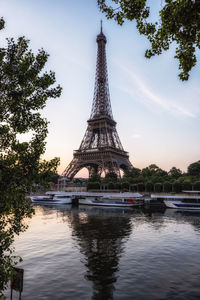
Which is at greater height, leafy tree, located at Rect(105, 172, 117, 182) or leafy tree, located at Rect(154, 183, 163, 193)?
leafy tree, located at Rect(105, 172, 117, 182)

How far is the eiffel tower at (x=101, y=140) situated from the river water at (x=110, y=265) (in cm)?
6998

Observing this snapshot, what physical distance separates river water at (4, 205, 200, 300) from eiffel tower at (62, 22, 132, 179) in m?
70.0

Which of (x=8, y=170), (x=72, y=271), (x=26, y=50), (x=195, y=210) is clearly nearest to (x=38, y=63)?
(x=26, y=50)

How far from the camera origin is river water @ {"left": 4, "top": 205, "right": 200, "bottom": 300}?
12.4m

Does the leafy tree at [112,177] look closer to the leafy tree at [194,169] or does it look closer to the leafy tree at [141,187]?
the leafy tree at [141,187]

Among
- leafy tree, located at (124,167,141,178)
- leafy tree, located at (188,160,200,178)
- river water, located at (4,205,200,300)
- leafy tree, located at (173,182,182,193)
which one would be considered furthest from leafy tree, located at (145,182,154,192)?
river water, located at (4,205,200,300)

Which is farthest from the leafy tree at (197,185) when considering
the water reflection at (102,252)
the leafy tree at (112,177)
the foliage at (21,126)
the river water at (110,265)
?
the foliage at (21,126)

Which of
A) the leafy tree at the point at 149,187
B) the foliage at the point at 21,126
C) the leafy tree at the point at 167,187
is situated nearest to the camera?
the foliage at the point at 21,126

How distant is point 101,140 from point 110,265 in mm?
91883

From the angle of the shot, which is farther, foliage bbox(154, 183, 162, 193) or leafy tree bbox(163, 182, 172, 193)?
foliage bbox(154, 183, 162, 193)

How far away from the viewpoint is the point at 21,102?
828cm

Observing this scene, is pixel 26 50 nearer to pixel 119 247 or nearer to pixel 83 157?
pixel 119 247

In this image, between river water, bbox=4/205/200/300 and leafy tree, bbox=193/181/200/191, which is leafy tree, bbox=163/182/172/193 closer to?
leafy tree, bbox=193/181/200/191

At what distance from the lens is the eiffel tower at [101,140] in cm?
9912
